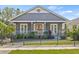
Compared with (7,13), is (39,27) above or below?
below

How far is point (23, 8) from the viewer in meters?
12.9

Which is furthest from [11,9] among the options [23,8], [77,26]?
[77,26]

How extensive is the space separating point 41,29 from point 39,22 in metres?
0.12

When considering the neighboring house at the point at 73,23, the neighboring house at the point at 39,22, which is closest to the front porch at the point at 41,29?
the neighboring house at the point at 39,22

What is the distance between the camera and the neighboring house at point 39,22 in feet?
42.4

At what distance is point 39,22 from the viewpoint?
12.9m

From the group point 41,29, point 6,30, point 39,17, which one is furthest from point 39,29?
point 6,30

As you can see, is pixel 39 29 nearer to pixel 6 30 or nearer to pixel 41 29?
pixel 41 29

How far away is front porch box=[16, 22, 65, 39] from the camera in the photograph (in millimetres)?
12914

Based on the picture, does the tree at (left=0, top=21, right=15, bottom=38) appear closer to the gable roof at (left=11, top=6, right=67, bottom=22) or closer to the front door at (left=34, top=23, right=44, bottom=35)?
the gable roof at (left=11, top=6, right=67, bottom=22)

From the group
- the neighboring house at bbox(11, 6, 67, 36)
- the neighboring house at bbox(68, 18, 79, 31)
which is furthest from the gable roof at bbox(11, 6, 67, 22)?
the neighboring house at bbox(68, 18, 79, 31)

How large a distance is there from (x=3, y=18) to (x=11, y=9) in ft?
0.63
